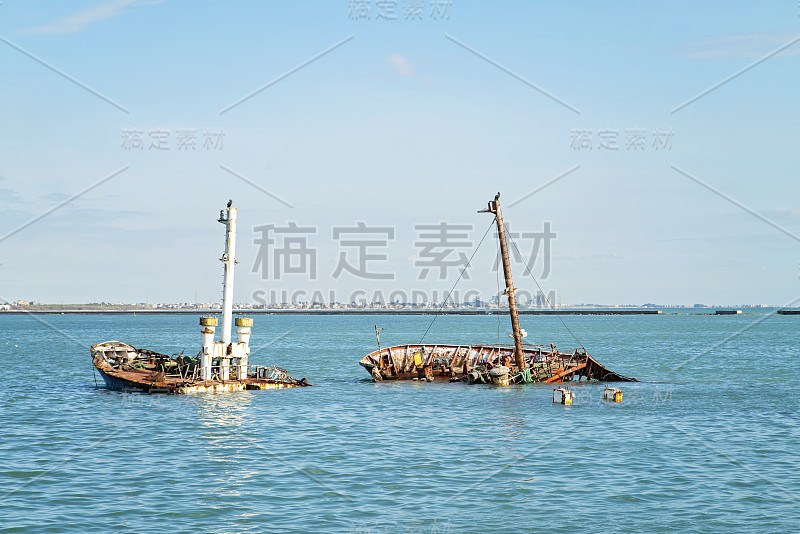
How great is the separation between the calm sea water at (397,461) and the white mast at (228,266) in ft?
12.8

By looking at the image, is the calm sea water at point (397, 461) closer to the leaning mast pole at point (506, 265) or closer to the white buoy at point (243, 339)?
the white buoy at point (243, 339)

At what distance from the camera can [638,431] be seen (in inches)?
1256

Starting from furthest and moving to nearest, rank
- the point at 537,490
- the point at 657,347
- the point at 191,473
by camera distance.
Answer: the point at 657,347 → the point at 191,473 → the point at 537,490

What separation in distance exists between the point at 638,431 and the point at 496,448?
769cm

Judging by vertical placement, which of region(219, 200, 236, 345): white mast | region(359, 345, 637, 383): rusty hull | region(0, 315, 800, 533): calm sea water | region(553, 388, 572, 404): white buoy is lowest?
region(0, 315, 800, 533): calm sea water

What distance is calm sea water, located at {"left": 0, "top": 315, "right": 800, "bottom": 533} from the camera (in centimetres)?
1947

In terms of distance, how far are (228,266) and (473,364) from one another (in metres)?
20.9

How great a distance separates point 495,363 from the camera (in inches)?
2099

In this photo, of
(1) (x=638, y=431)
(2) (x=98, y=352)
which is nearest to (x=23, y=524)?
(1) (x=638, y=431)

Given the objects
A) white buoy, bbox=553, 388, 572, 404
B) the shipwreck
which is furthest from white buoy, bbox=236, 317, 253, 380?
white buoy, bbox=553, 388, 572, 404

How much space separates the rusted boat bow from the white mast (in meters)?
13.6

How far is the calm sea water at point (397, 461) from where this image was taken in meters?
19.5

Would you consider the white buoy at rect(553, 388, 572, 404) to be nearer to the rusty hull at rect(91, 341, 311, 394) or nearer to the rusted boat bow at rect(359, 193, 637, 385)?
the rusted boat bow at rect(359, 193, 637, 385)

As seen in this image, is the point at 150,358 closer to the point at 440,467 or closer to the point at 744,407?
the point at 440,467
